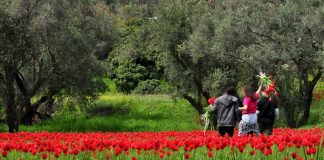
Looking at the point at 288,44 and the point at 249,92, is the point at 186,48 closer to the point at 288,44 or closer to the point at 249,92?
the point at 288,44

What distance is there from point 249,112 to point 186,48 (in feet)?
71.9

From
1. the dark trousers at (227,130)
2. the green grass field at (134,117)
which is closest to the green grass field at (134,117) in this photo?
the green grass field at (134,117)

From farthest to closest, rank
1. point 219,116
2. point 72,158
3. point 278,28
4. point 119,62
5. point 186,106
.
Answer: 1. point 119,62
2. point 186,106
3. point 278,28
4. point 219,116
5. point 72,158

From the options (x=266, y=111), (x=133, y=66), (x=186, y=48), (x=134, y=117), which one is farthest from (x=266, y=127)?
(x=133, y=66)

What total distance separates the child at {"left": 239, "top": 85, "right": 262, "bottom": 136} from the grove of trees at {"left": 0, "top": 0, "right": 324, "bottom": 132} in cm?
1347

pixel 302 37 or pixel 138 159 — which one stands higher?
pixel 302 37

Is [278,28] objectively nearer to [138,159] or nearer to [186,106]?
[186,106]

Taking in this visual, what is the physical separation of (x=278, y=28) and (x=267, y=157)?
77.0 ft

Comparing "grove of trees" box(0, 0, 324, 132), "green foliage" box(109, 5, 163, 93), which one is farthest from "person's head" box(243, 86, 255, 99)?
"green foliage" box(109, 5, 163, 93)

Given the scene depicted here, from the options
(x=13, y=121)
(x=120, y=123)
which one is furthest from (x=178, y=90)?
(x=13, y=121)

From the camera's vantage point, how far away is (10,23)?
1123 inches

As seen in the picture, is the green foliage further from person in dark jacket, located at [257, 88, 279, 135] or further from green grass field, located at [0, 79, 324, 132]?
person in dark jacket, located at [257, 88, 279, 135]

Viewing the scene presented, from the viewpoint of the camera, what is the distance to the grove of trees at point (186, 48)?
94.3 feet

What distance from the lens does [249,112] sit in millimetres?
14094
